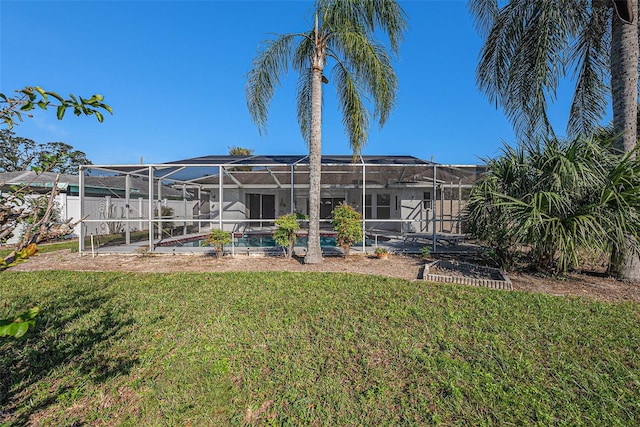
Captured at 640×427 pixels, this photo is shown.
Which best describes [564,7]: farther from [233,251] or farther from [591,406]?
[233,251]

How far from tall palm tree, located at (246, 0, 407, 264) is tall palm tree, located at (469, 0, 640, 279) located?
8.53 feet

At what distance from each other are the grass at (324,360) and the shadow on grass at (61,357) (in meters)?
0.02

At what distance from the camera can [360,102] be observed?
743 centimetres

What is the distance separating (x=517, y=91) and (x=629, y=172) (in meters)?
3.14

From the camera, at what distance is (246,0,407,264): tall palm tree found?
6906 mm

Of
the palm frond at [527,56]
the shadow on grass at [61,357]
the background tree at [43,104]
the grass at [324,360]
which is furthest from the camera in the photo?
the palm frond at [527,56]

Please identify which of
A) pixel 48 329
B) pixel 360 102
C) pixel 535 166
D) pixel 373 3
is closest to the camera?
pixel 48 329

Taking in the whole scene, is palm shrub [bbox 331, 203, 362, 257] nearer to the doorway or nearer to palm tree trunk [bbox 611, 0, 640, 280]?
palm tree trunk [bbox 611, 0, 640, 280]

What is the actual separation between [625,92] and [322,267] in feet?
24.9

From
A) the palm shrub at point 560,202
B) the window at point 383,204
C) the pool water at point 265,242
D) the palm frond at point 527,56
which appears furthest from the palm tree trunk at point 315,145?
the window at point 383,204

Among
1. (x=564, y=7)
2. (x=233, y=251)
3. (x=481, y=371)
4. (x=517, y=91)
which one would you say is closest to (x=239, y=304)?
(x=481, y=371)

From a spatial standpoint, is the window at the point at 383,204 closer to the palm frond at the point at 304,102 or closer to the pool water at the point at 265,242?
the pool water at the point at 265,242

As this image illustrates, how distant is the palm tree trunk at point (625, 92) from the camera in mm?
5785

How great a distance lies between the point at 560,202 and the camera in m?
5.43
